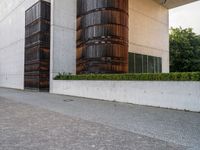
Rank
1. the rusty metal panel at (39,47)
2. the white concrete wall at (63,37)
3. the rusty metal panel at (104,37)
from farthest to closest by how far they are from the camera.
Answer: the rusty metal panel at (39,47), the white concrete wall at (63,37), the rusty metal panel at (104,37)

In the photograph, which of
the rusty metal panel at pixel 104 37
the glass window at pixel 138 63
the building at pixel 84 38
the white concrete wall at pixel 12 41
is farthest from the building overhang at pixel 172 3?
the white concrete wall at pixel 12 41

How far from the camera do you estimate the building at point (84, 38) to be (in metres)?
16.1

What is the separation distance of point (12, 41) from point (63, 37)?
1037 centimetres

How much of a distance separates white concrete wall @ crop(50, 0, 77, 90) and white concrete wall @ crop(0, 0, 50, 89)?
3288mm

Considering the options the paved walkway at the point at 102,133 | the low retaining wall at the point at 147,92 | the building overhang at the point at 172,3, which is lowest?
the paved walkway at the point at 102,133

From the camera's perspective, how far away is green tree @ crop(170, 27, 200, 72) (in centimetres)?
2797

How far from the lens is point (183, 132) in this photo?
203 inches

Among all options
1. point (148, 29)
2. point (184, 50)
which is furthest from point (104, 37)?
point (184, 50)

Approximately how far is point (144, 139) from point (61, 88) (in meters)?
11.7

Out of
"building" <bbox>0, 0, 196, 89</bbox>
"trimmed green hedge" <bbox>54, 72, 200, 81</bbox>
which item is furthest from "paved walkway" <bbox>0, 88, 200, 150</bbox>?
"building" <bbox>0, 0, 196, 89</bbox>

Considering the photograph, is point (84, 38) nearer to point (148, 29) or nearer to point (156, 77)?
point (148, 29)

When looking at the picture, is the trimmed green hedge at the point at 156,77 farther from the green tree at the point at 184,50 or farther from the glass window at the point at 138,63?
the green tree at the point at 184,50

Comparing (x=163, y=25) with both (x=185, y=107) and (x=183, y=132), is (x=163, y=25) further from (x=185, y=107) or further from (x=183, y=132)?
(x=183, y=132)

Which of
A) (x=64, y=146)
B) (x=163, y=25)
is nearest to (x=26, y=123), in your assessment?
(x=64, y=146)
